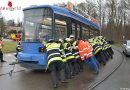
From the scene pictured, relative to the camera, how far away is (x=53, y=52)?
1102 cm

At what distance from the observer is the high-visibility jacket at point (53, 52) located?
1090 centimetres

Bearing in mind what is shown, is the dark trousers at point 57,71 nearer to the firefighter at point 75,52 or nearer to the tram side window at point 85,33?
the firefighter at point 75,52

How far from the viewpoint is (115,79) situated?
42.8ft

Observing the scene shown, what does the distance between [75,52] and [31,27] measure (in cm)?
238

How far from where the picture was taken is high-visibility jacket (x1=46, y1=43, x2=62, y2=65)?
1090cm

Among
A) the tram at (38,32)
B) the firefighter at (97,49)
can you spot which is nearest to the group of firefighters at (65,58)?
the tram at (38,32)

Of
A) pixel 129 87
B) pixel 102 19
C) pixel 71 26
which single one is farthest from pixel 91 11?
pixel 129 87

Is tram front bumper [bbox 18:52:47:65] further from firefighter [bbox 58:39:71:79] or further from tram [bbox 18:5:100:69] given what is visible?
firefighter [bbox 58:39:71:79]

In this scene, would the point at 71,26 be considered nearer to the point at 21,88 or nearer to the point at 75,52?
the point at 75,52

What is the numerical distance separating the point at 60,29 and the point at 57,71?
4.15m

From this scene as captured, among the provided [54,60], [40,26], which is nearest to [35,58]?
[40,26]

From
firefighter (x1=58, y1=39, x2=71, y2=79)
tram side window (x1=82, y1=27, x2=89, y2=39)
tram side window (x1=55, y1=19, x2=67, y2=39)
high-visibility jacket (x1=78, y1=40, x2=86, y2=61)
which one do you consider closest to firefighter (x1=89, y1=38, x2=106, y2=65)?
tram side window (x1=82, y1=27, x2=89, y2=39)

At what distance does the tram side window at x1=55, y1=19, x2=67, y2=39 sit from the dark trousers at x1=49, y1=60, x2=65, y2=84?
3643mm

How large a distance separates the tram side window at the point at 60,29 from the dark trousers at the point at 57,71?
3.64 m
